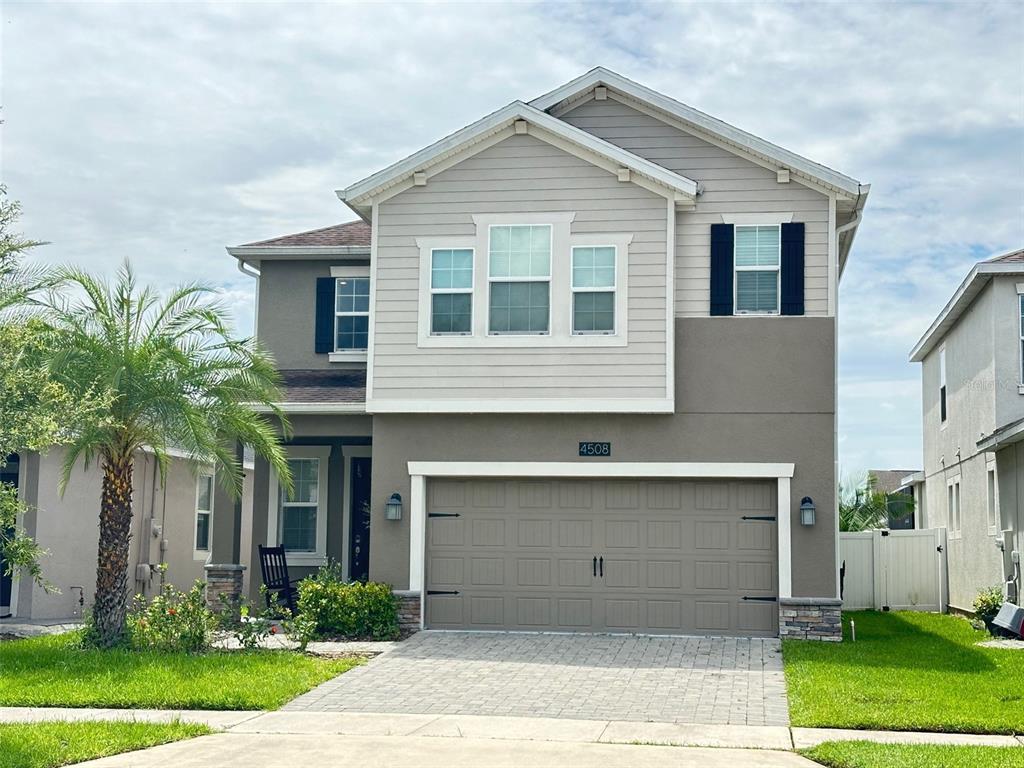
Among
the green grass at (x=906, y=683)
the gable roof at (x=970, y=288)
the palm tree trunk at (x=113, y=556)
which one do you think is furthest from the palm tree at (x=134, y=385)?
the gable roof at (x=970, y=288)

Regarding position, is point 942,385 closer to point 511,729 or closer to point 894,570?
point 894,570

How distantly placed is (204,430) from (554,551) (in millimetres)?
5095

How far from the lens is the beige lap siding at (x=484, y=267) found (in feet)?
55.4

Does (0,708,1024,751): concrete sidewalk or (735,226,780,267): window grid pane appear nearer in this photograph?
(0,708,1024,751): concrete sidewalk

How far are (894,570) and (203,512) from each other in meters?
14.1

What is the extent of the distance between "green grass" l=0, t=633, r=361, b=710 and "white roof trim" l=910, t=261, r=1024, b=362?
12427 millimetres

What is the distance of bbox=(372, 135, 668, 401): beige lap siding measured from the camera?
16.9m

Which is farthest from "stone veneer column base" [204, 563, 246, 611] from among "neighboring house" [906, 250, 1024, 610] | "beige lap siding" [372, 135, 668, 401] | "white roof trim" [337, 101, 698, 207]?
"neighboring house" [906, 250, 1024, 610]

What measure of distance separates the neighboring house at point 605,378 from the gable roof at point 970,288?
3986mm

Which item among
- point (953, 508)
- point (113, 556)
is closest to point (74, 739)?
point (113, 556)

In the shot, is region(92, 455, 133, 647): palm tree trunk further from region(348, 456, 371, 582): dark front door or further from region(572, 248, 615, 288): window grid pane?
region(572, 248, 615, 288): window grid pane

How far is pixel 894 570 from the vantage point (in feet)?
79.9

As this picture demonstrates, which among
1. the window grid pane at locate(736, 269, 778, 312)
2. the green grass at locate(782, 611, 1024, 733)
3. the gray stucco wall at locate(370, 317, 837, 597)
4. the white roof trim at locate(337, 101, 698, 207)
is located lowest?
the green grass at locate(782, 611, 1024, 733)

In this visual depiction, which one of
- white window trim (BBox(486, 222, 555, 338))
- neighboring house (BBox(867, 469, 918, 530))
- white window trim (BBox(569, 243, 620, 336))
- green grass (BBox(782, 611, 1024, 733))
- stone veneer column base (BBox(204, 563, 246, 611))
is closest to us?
green grass (BBox(782, 611, 1024, 733))
